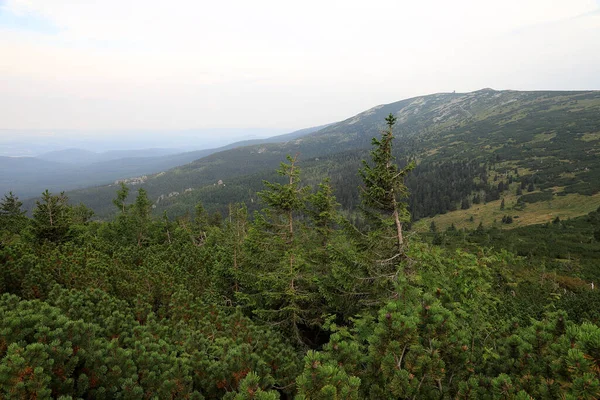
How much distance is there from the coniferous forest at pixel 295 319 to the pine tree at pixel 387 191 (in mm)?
75

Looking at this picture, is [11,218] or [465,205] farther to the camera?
[465,205]

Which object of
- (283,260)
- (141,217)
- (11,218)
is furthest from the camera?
(141,217)

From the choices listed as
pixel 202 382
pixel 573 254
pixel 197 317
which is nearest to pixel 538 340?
pixel 202 382

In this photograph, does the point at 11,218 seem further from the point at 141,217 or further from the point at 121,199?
the point at 141,217

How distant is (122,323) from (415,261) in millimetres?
9194

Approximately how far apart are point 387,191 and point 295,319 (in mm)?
6570

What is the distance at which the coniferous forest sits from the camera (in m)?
3.78

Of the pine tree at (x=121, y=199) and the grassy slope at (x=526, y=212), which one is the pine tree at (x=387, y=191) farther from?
the grassy slope at (x=526, y=212)

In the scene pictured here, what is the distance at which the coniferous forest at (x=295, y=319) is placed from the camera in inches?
149

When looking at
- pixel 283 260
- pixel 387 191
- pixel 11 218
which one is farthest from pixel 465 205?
pixel 11 218

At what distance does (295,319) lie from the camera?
1222 centimetres

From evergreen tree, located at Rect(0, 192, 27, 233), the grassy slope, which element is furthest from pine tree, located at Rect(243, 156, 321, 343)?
the grassy slope

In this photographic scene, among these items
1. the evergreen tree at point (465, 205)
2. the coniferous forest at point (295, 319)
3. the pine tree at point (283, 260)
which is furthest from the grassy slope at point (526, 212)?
the pine tree at point (283, 260)

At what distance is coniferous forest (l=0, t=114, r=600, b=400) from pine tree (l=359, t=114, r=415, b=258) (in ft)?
0.24
